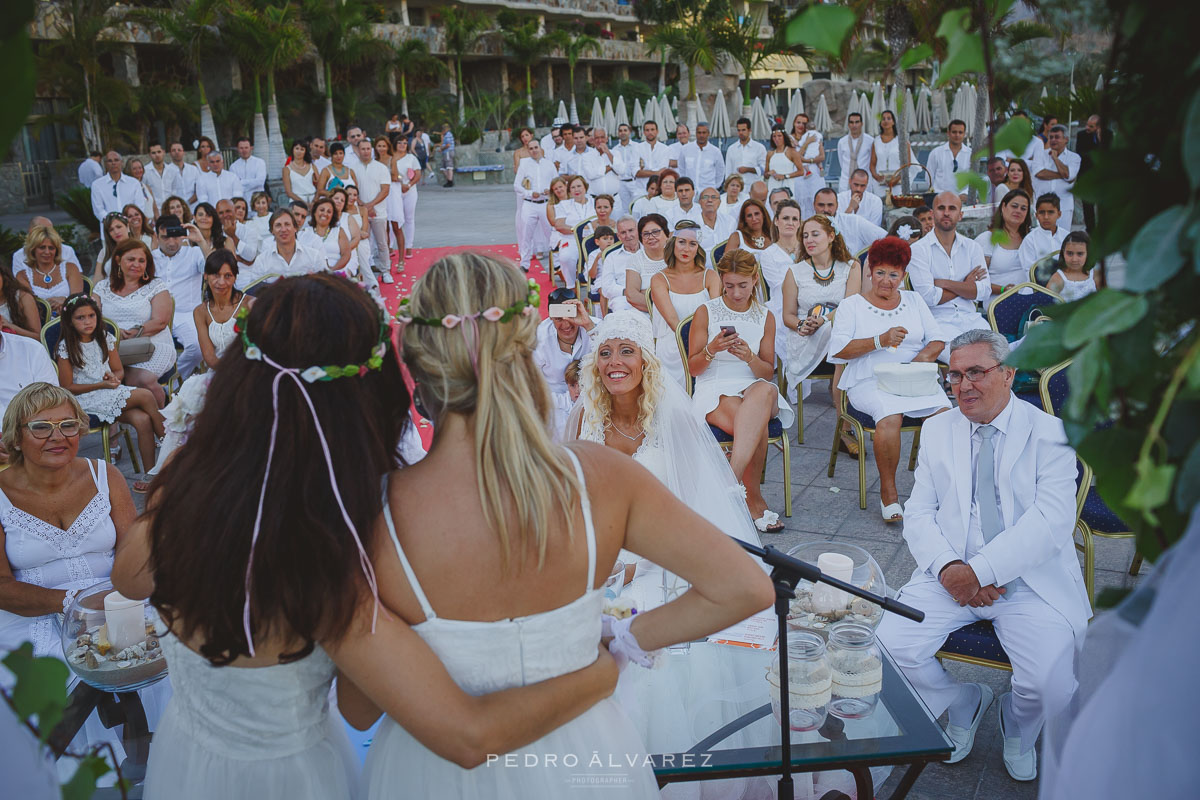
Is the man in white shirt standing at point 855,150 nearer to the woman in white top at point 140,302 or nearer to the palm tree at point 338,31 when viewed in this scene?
the woman in white top at point 140,302

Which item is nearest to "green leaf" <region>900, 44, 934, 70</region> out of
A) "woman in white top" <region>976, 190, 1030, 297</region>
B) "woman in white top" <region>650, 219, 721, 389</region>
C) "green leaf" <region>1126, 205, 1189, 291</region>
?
"green leaf" <region>1126, 205, 1189, 291</region>

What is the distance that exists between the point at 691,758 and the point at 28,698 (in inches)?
76.5

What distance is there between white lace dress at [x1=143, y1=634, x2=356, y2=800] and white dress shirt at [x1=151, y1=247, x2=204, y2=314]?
6.88 metres

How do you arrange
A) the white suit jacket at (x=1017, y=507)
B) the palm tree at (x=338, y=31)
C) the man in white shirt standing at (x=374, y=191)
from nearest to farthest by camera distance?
the white suit jacket at (x=1017, y=507) < the man in white shirt standing at (x=374, y=191) < the palm tree at (x=338, y=31)

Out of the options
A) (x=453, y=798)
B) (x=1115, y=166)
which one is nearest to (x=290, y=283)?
(x=453, y=798)

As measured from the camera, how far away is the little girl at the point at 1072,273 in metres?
6.29

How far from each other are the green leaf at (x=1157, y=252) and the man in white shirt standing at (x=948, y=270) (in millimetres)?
6262

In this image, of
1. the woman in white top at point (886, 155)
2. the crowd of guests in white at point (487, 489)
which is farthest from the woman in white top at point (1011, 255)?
the woman in white top at point (886, 155)

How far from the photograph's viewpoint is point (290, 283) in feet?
5.54

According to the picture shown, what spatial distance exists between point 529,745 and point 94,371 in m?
5.36

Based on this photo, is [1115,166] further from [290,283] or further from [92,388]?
[92,388]

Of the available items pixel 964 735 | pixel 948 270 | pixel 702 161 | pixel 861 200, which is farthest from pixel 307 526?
pixel 702 161

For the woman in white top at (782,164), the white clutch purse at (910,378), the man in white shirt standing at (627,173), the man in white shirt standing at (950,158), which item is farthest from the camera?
the man in white shirt standing at (627,173)

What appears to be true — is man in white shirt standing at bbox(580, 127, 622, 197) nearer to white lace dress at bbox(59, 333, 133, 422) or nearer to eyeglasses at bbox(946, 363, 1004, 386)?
white lace dress at bbox(59, 333, 133, 422)
